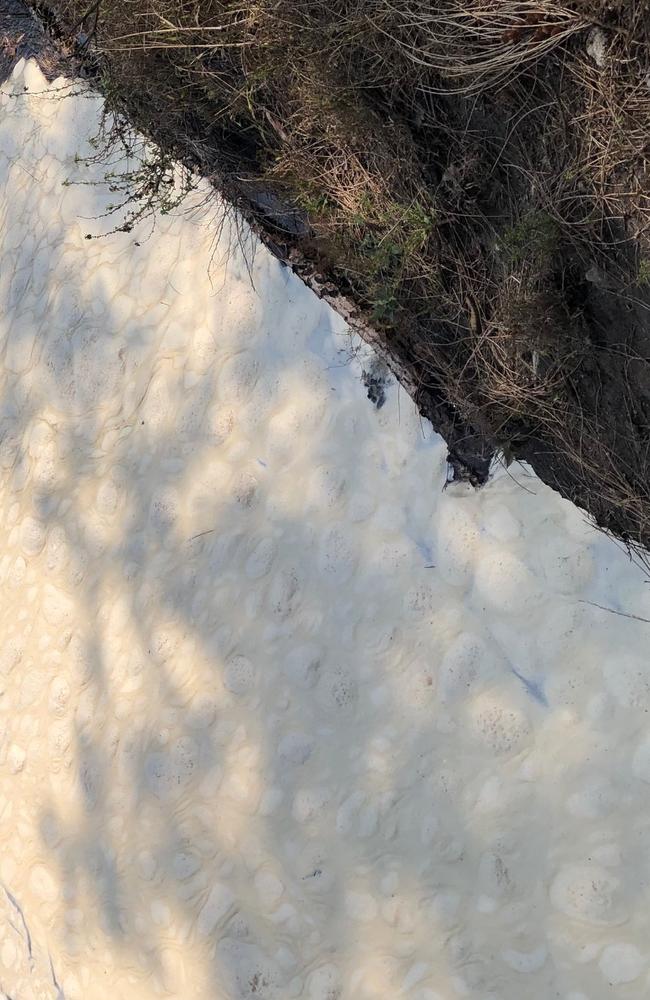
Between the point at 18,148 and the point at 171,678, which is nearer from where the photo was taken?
the point at 171,678

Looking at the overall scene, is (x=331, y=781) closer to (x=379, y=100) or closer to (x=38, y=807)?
(x=38, y=807)

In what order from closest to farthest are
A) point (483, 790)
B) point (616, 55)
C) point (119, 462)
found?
1. point (616, 55)
2. point (483, 790)
3. point (119, 462)

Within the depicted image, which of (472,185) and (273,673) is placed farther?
(273,673)

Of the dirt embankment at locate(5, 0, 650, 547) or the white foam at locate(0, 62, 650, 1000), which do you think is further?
the white foam at locate(0, 62, 650, 1000)

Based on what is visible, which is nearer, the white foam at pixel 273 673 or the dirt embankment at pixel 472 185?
the dirt embankment at pixel 472 185

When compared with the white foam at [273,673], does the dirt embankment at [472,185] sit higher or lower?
higher

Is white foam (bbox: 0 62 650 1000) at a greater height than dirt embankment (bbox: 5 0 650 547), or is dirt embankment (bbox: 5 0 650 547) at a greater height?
dirt embankment (bbox: 5 0 650 547)

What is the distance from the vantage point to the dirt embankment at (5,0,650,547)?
2.13 metres

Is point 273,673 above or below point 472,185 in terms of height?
below

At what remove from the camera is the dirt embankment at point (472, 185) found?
213 cm

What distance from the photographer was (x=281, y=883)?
8.48ft

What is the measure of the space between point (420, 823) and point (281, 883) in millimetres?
499

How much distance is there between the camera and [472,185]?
238cm

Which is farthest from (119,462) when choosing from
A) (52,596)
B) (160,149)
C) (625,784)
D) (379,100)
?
(625,784)
